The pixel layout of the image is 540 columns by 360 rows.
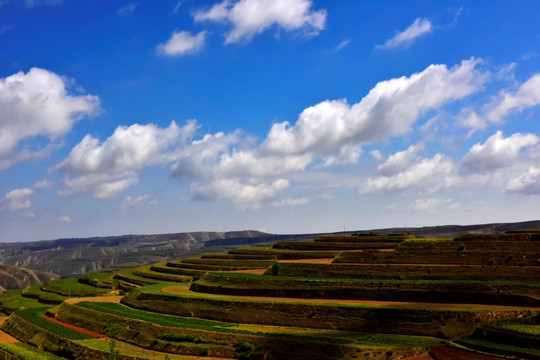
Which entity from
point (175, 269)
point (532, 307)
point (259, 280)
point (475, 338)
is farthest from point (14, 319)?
point (532, 307)

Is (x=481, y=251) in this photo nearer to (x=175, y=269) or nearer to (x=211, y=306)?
(x=211, y=306)

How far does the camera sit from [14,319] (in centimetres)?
5125

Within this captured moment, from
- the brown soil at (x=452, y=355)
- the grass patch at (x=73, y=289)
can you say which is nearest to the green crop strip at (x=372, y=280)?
the brown soil at (x=452, y=355)

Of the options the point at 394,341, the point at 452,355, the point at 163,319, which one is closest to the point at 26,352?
the point at 163,319

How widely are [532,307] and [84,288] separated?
73.3 m

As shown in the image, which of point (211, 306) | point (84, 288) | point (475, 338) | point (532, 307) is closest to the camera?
point (475, 338)

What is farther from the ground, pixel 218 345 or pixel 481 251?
pixel 481 251

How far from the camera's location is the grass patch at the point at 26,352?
3600 centimetres

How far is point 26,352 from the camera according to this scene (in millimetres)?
37594

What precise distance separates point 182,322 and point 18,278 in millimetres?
145864

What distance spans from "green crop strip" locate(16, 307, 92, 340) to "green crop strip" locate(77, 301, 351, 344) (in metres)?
3.97

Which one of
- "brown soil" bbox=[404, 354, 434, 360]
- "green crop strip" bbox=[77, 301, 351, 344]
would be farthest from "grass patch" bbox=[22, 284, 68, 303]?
"brown soil" bbox=[404, 354, 434, 360]

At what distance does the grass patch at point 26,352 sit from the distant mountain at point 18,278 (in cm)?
12961

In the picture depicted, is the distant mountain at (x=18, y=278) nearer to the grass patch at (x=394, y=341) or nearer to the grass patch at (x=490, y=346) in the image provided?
A: the grass patch at (x=394, y=341)
